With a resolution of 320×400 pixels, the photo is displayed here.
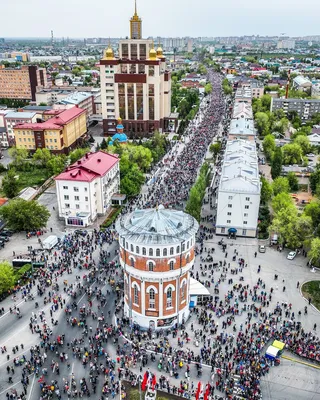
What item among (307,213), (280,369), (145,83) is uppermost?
(145,83)

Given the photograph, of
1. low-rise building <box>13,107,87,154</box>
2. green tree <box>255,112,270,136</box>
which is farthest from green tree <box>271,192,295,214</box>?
green tree <box>255,112,270,136</box>

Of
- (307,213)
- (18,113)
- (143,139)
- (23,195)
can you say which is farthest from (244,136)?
(18,113)

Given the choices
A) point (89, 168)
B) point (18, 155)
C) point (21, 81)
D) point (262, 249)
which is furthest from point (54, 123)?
point (21, 81)

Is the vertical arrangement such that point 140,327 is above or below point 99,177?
below

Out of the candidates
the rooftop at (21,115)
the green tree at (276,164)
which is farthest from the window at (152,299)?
the rooftop at (21,115)

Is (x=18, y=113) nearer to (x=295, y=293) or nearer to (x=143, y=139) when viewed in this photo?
(x=143, y=139)
